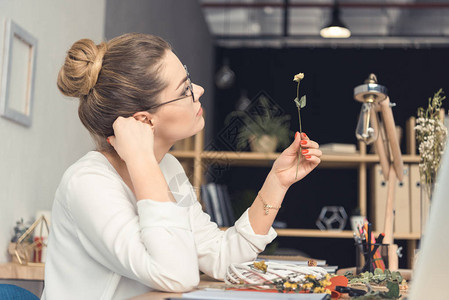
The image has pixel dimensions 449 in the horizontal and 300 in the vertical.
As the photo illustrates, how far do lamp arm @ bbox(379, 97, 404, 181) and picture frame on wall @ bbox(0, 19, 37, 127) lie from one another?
129 cm

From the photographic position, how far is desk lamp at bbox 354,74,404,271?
1470 mm

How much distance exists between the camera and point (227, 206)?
3.31 meters

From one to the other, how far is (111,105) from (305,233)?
2640 millimetres

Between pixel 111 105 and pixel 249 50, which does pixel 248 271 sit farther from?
pixel 249 50

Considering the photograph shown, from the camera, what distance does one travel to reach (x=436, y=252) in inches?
23.7

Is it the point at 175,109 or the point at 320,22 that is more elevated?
the point at 320,22

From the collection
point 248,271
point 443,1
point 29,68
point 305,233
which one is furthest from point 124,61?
point 443,1

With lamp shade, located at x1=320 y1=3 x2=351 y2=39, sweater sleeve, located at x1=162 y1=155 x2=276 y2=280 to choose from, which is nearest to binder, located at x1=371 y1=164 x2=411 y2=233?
lamp shade, located at x1=320 y1=3 x2=351 y2=39

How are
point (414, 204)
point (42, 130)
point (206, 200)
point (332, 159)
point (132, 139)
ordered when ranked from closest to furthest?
point (132, 139) → point (42, 130) → point (206, 200) → point (414, 204) → point (332, 159)

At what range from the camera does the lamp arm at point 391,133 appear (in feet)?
5.04

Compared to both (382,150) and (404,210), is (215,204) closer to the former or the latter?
(404,210)

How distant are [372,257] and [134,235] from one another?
619mm

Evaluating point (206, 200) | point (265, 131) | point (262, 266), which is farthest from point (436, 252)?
point (265, 131)

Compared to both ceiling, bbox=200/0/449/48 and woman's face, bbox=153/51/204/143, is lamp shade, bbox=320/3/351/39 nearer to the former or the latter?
ceiling, bbox=200/0/449/48
